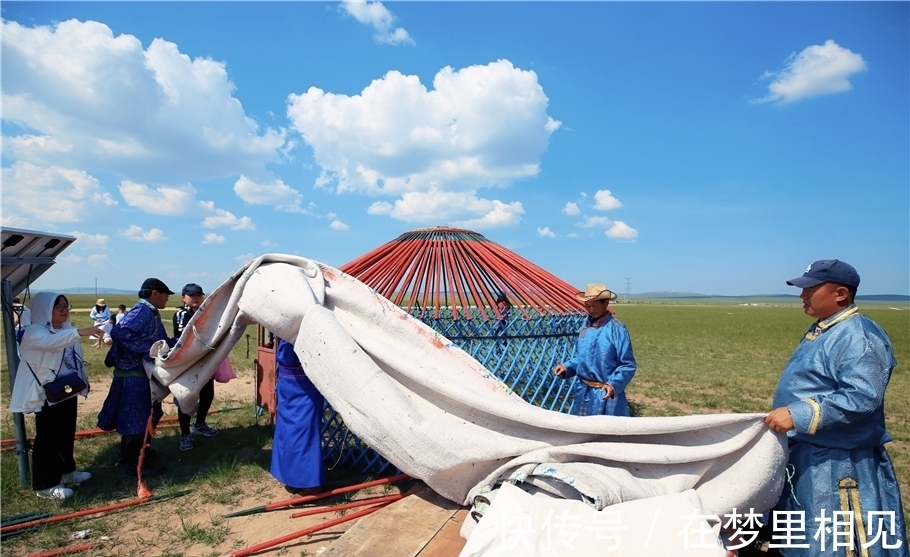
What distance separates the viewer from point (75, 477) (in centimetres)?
326

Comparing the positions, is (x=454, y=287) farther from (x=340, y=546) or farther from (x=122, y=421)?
(x=122, y=421)

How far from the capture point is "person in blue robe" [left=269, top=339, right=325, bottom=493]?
2.94m

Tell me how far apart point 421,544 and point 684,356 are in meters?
11.0

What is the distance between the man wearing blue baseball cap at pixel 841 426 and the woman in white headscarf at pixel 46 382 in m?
3.68

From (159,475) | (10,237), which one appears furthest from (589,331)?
(10,237)

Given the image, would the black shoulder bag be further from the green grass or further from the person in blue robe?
the green grass

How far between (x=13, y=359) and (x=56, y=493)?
896 mm

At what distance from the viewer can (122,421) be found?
128 inches

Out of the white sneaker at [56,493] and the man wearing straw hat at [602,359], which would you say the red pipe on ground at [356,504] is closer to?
the man wearing straw hat at [602,359]

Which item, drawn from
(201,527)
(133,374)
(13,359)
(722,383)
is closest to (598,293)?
(201,527)

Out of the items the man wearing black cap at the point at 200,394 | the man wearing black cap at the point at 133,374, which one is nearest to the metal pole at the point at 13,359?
the man wearing black cap at the point at 133,374

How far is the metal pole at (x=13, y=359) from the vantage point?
A: 10.2 ft

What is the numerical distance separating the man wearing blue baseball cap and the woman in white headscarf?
3.68 meters

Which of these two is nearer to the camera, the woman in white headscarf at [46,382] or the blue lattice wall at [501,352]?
the woman in white headscarf at [46,382]
